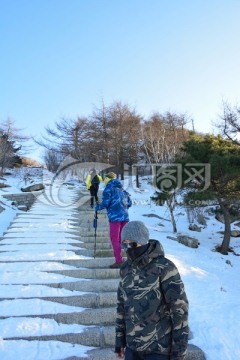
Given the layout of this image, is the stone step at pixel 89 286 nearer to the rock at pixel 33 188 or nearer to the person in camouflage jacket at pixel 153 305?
the person in camouflage jacket at pixel 153 305

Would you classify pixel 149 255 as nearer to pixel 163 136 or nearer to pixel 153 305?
pixel 153 305

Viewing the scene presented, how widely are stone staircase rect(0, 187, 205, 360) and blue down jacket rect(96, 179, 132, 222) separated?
1.04m

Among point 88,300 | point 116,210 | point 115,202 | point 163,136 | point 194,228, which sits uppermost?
point 163,136

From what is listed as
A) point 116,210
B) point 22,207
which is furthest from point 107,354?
point 22,207

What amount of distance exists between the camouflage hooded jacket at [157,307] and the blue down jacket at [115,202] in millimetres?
3419

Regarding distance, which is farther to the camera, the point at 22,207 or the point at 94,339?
the point at 22,207

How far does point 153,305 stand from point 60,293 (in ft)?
11.0

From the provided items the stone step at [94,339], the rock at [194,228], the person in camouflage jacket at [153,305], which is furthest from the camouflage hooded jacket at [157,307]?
the rock at [194,228]

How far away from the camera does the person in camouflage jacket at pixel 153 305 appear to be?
2.23 m

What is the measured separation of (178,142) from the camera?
91.6 ft

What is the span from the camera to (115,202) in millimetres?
5852

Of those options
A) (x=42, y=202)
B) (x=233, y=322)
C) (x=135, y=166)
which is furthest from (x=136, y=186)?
(x=233, y=322)

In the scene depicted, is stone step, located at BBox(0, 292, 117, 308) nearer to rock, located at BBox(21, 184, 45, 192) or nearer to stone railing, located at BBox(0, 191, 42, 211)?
stone railing, located at BBox(0, 191, 42, 211)

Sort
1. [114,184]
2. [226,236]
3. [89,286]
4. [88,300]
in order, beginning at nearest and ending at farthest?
[88,300] → [89,286] → [114,184] → [226,236]
